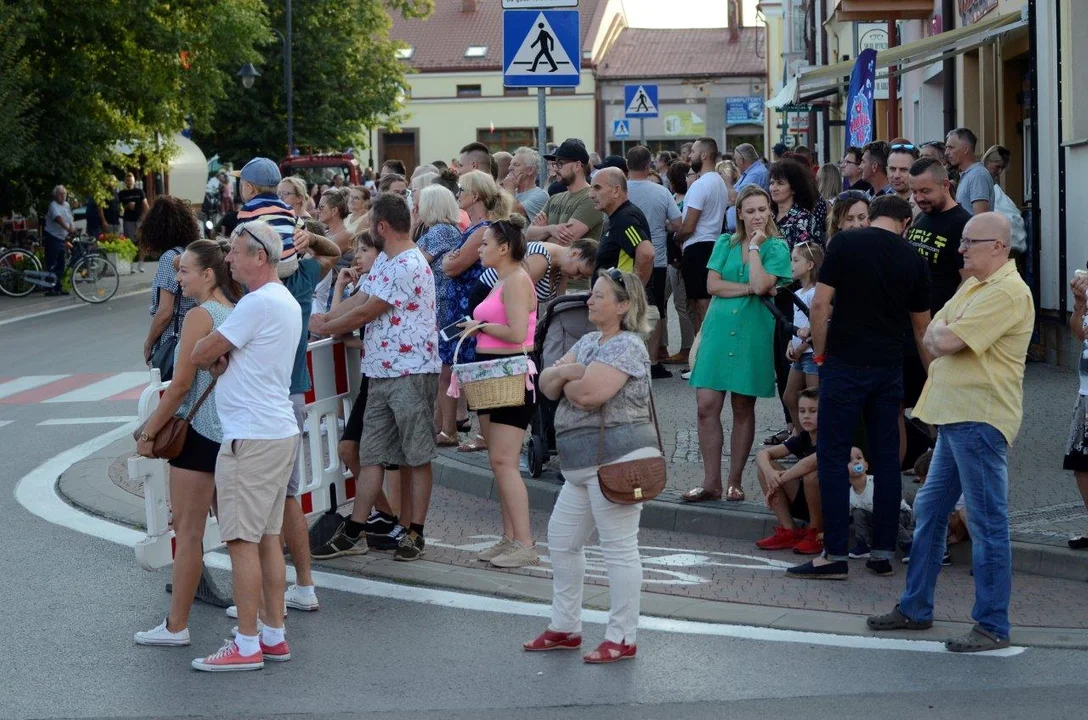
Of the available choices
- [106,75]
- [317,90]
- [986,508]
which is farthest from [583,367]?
[317,90]

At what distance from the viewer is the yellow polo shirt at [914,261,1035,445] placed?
251 inches

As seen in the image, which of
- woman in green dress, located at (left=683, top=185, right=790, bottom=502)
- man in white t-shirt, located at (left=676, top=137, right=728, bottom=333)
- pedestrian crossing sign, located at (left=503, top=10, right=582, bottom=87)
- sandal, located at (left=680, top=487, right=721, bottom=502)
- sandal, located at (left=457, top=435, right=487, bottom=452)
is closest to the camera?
woman in green dress, located at (left=683, top=185, right=790, bottom=502)

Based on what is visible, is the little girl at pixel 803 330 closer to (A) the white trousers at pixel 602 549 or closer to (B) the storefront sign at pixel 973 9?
(A) the white trousers at pixel 602 549

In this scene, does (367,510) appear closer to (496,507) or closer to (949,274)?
(496,507)

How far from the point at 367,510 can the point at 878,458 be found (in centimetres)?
260

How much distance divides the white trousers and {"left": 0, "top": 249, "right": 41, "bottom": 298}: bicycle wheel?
20.2 metres

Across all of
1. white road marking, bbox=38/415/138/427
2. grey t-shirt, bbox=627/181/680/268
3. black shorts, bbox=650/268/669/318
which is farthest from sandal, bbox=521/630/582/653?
white road marking, bbox=38/415/138/427

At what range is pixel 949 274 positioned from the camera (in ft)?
30.5

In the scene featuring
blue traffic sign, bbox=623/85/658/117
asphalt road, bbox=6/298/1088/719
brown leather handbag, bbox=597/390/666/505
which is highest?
blue traffic sign, bbox=623/85/658/117

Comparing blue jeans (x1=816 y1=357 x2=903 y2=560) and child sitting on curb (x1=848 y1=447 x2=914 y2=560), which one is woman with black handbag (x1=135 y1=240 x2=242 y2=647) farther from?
child sitting on curb (x1=848 y1=447 x2=914 y2=560)

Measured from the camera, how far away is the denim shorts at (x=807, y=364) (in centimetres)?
912

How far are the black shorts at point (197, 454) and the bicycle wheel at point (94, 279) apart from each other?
18591mm

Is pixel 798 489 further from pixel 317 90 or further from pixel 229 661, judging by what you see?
pixel 317 90

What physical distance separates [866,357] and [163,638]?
136 inches
